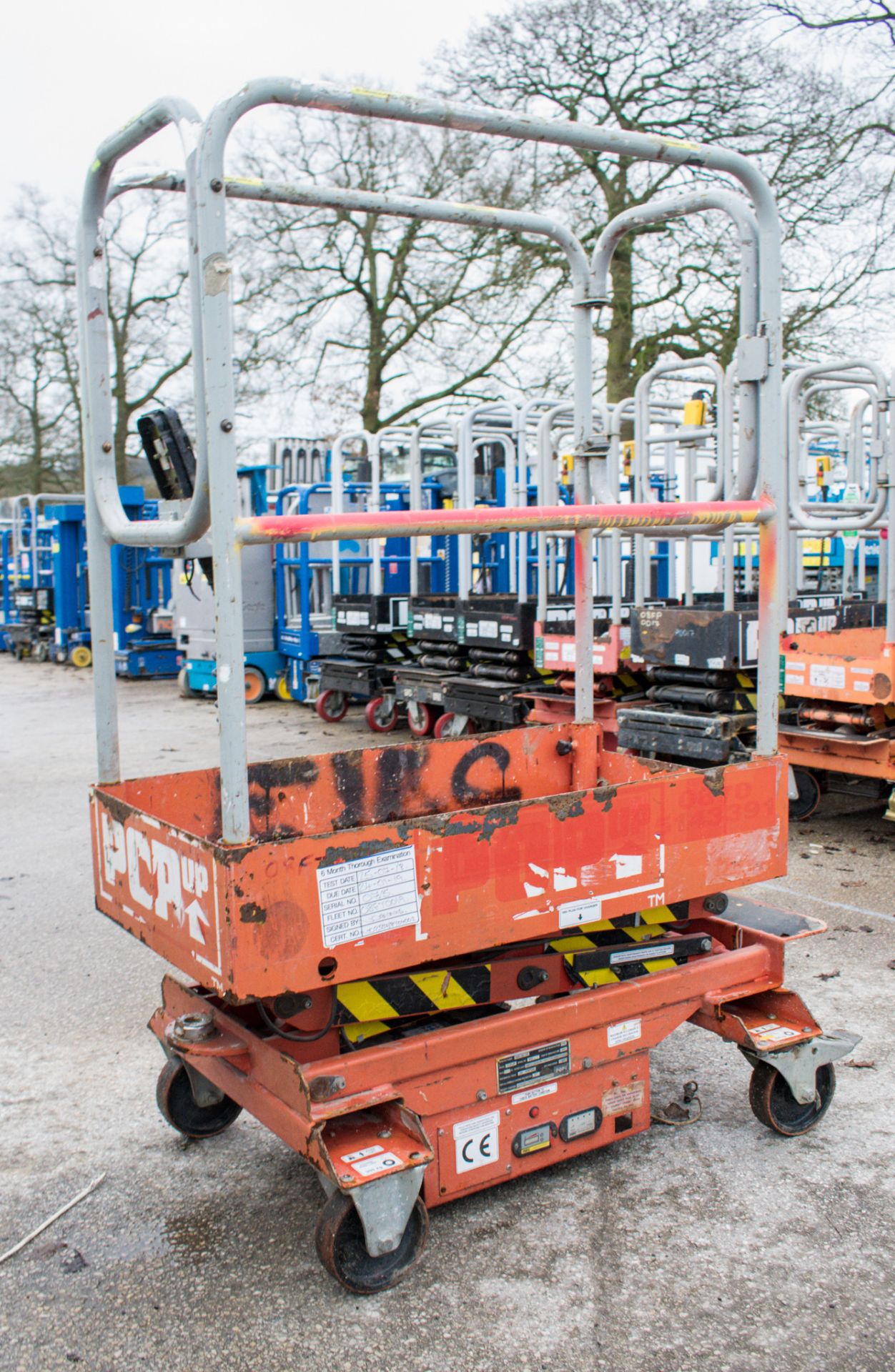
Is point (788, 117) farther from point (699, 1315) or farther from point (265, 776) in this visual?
point (699, 1315)

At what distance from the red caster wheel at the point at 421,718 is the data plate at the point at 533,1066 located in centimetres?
649

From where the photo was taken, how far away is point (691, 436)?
7176 mm

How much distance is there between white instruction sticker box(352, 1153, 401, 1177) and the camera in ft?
7.79

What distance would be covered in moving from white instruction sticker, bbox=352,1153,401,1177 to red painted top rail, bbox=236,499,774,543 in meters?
1.28

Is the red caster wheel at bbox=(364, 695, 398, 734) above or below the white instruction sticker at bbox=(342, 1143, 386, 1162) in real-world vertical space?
below

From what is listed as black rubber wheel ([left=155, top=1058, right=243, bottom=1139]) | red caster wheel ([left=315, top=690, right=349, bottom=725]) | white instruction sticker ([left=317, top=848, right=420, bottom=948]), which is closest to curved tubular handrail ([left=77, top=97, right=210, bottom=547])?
white instruction sticker ([left=317, top=848, right=420, bottom=948])

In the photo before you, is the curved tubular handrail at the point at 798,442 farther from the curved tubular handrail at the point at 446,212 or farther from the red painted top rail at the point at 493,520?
the red painted top rail at the point at 493,520

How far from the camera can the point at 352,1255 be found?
2436 mm

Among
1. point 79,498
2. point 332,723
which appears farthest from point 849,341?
point 79,498

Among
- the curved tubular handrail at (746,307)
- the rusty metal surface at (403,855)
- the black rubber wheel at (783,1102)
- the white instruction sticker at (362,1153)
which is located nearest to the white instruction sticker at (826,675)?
the rusty metal surface at (403,855)

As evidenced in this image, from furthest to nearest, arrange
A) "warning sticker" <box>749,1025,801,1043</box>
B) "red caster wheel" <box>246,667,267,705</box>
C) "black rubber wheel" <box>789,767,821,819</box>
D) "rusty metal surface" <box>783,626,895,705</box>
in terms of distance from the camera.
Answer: "red caster wheel" <box>246,667,267,705</box>
"black rubber wheel" <box>789,767,821,819</box>
"rusty metal surface" <box>783,626,895,705</box>
"warning sticker" <box>749,1025,801,1043</box>

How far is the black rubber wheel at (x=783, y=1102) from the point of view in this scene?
3.03 meters

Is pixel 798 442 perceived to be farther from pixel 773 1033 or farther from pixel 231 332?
pixel 231 332

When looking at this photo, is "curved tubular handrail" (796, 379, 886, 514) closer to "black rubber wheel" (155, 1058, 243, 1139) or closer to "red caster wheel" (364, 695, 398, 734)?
"red caster wheel" (364, 695, 398, 734)
